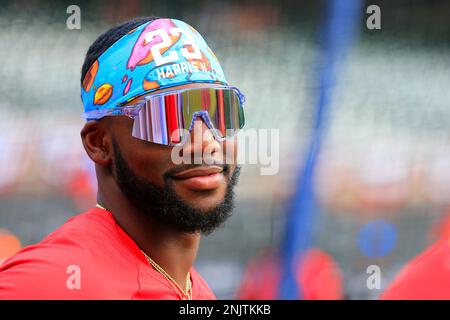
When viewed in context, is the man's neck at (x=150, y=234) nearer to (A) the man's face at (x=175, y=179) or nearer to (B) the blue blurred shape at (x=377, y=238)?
(A) the man's face at (x=175, y=179)

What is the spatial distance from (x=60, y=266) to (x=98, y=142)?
19.1 inches

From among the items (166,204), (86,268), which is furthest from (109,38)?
(86,268)

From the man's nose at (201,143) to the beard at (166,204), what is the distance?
0.07 m

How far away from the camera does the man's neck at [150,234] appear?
217 cm

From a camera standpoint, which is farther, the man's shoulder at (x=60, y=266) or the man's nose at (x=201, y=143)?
the man's nose at (x=201, y=143)

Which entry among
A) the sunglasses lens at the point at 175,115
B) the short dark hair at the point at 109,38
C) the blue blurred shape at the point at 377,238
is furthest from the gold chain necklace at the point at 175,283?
the blue blurred shape at the point at 377,238

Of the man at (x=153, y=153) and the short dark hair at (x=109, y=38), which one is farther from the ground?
the short dark hair at (x=109, y=38)

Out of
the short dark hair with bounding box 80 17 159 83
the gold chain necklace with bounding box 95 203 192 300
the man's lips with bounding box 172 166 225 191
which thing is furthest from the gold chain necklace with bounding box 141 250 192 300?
the short dark hair with bounding box 80 17 159 83

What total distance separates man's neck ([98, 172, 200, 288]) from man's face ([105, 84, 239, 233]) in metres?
0.03

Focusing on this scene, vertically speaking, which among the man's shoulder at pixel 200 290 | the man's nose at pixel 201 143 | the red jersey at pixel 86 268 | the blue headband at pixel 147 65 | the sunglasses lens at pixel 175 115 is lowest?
the man's shoulder at pixel 200 290

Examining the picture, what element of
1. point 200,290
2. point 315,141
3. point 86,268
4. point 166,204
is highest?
point 315,141

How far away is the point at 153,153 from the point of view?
213 centimetres

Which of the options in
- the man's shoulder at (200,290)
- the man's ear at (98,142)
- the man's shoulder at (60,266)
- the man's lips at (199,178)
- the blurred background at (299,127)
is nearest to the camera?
the man's shoulder at (60,266)

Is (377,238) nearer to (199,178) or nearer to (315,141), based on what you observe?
(315,141)
